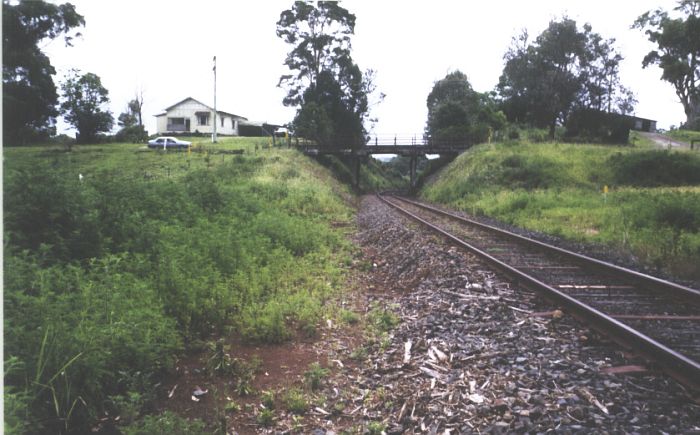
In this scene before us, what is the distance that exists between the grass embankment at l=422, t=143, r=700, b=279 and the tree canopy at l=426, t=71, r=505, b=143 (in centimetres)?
978

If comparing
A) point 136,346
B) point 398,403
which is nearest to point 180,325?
point 136,346

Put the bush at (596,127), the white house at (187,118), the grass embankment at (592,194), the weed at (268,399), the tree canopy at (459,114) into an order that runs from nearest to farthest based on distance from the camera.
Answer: the weed at (268,399) < the grass embankment at (592,194) < the bush at (596,127) < the tree canopy at (459,114) < the white house at (187,118)

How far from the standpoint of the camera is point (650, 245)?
33.0 feet

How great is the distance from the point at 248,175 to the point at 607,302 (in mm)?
23689

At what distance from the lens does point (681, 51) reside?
188 ft

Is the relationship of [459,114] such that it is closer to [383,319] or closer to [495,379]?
[383,319]

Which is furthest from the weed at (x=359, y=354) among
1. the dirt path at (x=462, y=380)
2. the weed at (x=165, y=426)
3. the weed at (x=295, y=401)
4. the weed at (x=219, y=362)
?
the weed at (x=165, y=426)

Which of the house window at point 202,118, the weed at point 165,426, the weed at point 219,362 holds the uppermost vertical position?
the house window at point 202,118

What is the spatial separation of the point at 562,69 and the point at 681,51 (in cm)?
2602

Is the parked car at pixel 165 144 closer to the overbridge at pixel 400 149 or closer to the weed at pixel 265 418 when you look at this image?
the overbridge at pixel 400 149

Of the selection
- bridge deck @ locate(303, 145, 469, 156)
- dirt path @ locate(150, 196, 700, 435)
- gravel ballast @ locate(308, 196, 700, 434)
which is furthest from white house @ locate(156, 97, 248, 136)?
gravel ballast @ locate(308, 196, 700, 434)

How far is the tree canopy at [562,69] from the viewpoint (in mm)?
43188

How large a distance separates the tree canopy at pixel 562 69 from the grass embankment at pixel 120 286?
39.5m

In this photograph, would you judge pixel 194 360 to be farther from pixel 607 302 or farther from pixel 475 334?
→ pixel 607 302
